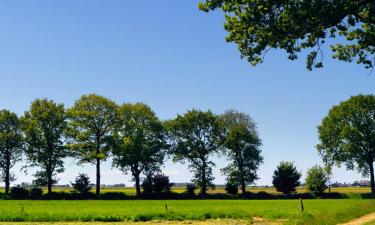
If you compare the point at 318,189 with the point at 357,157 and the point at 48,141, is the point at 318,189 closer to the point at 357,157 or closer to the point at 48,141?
the point at 357,157

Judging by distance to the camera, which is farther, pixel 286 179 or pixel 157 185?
pixel 286 179

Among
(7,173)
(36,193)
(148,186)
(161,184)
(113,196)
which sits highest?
(7,173)

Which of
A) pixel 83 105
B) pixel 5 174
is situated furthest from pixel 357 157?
pixel 5 174

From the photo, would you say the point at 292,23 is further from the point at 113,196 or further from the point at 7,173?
the point at 7,173

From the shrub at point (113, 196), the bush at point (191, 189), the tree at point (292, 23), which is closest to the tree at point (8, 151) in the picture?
the shrub at point (113, 196)

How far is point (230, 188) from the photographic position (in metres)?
106

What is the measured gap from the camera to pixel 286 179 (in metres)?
106

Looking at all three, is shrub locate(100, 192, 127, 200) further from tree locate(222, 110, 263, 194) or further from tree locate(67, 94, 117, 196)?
tree locate(222, 110, 263, 194)

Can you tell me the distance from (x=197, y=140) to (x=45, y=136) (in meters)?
29.0

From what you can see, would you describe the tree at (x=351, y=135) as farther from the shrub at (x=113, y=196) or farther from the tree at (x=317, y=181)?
the shrub at (x=113, y=196)

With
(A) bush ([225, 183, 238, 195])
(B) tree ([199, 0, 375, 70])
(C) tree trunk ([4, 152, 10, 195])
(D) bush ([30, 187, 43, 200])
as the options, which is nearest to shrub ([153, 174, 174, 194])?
(A) bush ([225, 183, 238, 195])

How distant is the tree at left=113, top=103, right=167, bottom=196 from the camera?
101369 mm

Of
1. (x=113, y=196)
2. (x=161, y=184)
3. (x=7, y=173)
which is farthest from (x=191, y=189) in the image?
(x=7, y=173)

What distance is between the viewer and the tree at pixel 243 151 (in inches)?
4222
